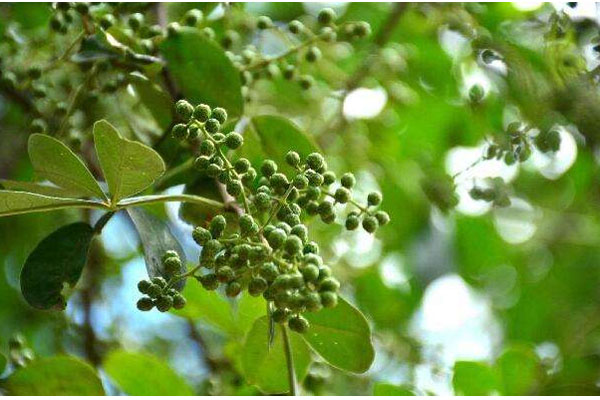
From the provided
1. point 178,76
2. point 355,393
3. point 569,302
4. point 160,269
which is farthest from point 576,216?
point 160,269

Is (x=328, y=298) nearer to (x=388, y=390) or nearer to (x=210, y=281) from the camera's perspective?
(x=210, y=281)

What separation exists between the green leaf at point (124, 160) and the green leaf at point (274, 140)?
335 millimetres

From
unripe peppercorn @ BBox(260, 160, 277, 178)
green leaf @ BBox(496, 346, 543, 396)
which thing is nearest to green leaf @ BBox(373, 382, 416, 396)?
green leaf @ BBox(496, 346, 543, 396)

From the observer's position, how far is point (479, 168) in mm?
1742

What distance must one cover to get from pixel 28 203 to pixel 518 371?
115 cm

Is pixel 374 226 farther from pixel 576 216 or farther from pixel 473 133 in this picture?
pixel 576 216

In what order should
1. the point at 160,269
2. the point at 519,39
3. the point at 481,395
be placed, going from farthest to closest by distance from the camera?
1. the point at 519,39
2. the point at 481,395
3. the point at 160,269

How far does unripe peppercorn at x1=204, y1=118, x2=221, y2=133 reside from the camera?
1.28 metres

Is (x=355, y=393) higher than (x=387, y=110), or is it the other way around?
(x=387, y=110)

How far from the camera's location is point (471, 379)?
188 centimetres

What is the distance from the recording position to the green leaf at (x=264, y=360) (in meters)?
1.54

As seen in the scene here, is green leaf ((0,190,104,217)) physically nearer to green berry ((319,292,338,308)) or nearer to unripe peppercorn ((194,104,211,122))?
unripe peppercorn ((194,104,211,122))

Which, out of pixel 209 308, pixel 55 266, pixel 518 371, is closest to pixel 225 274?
pixel 55 266

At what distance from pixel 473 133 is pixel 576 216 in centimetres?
63
